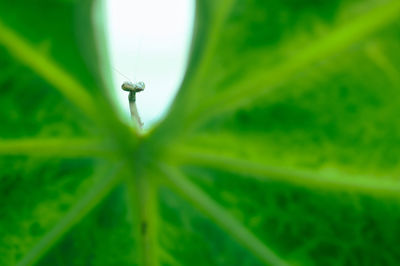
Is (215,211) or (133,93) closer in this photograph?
(215,211)

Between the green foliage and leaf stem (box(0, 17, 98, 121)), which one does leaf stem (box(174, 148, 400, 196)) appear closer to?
the green foliage

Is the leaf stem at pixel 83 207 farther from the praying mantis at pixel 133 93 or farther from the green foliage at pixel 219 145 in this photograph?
the praying mantis at pixel 133 93

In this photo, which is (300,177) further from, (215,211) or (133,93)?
(133,93)

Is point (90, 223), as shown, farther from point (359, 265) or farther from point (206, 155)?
point (359, 265)

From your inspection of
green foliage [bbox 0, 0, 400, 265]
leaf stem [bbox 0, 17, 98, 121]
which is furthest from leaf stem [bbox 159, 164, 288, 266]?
leaf stem [bbox 0, 17, 98, 121]

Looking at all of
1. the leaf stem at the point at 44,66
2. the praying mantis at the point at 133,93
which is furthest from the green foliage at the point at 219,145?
the praying mantis at the point at 133,93

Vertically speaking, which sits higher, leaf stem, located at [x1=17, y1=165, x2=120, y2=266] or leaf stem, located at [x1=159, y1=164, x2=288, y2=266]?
leaf stem, located at [x1=159, y1=164, x2=288, y2=266]

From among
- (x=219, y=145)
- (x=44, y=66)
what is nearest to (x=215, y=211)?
(x=219, y=145)

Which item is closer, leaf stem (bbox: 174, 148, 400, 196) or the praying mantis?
leaf stem (bbox: 174, 148, 400, 196)
